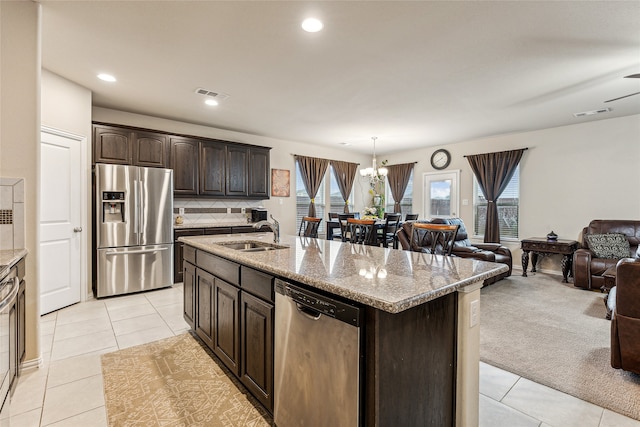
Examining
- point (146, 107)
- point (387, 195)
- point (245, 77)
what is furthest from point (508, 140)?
point (146, 107)

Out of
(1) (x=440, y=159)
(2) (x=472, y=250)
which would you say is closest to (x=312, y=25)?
(2) (x=472, y=250)

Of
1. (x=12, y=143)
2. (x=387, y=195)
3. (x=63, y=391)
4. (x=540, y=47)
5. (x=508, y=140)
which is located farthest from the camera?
(x=387, y=195)

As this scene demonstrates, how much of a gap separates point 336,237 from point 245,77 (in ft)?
13.2

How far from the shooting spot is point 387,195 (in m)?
8.31

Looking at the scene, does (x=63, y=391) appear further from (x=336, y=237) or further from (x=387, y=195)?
(x=387, y=195)

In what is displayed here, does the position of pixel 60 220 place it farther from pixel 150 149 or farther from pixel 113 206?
pixel 150 149

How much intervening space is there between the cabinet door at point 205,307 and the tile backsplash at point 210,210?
295cm

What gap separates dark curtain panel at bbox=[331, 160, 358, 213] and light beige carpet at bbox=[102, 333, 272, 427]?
18.5 ft

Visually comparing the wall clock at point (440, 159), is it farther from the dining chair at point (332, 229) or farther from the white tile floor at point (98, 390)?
the white tile floor at point (98, 390)

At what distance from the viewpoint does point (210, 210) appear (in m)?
5.56

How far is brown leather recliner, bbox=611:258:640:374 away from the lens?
2.05 meters

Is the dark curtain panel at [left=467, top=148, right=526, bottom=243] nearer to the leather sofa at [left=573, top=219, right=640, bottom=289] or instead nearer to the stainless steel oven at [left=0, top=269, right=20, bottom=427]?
the leather sofa at [left=573, top=219, right=640, bottom=289]

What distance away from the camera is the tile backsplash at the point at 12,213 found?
2166 mm

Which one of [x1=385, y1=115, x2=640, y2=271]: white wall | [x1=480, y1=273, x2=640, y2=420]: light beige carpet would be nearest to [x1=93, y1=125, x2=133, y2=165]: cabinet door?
[x1=480, y1=273, x2=640, y2=420]: light beige carpet
